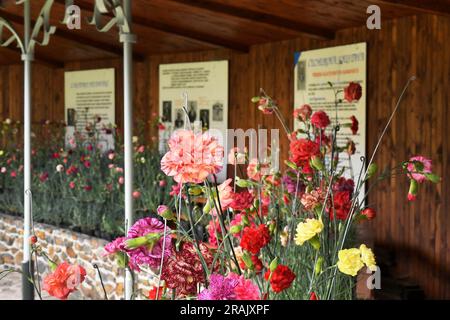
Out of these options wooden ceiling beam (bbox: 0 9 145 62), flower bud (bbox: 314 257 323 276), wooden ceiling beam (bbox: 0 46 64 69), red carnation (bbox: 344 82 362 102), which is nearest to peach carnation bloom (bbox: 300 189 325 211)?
flower bud (bbox: 314 257 323 276)

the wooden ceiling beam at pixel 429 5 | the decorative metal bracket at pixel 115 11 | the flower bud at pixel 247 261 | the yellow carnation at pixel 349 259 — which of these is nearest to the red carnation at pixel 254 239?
the flower bud at pixel 247 261

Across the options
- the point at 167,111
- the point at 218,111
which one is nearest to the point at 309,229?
the point at 218,111

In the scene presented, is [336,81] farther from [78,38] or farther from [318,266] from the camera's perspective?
[318,266]

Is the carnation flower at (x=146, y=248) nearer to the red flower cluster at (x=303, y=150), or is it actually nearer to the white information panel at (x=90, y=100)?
the red flower cluster at (x=303, y=150)

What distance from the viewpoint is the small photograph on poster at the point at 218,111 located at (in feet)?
28.3

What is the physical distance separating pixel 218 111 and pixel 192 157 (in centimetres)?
754

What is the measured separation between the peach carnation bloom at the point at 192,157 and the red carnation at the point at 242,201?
389 mm

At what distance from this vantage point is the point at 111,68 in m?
10.3

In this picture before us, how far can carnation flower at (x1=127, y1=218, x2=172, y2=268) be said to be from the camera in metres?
1.13

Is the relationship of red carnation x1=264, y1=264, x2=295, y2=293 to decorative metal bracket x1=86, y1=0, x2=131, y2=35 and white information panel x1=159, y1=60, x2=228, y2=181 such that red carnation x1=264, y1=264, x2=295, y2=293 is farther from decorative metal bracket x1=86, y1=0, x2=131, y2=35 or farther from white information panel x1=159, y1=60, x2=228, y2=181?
white information panel x1=159, y1=60, x2=228, y2=181

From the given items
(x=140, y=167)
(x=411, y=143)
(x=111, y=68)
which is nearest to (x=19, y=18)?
(x=111, y=68)

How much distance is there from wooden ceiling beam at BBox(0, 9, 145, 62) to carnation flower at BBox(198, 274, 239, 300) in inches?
314

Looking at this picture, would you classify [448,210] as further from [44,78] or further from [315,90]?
[44,78]

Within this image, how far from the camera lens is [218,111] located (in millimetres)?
8672
